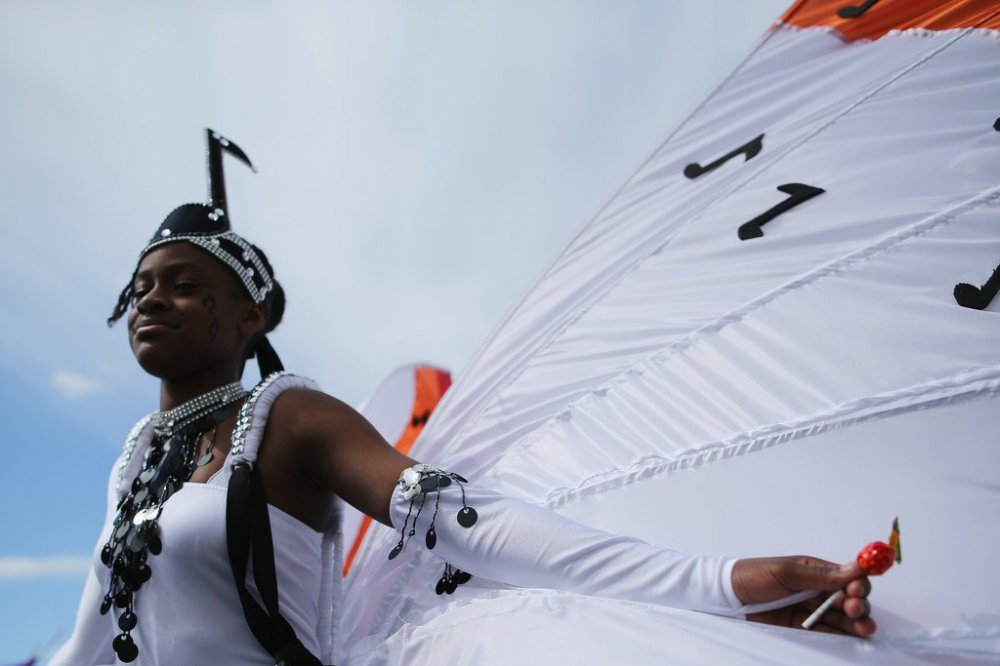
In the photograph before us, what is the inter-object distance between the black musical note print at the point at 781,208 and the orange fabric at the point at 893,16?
2.44 ft

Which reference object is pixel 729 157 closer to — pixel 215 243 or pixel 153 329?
pixel 215 243

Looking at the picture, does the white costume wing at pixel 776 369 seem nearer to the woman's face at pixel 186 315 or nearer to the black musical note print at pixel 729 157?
the black musical note print at pixel 729 157

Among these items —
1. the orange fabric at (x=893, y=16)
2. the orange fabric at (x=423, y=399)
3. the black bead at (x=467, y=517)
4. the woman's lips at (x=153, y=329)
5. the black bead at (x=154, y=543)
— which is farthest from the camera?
the orange fabric at (x=423, y=399)

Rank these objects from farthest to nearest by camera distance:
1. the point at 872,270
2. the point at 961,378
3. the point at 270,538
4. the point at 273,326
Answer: the point at 273,326
the point at 872,270
the point at 270,538
the point at 961,378

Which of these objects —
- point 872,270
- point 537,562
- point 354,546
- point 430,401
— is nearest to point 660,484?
point 537,562

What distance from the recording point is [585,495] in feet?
6.66

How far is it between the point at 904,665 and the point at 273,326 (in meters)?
2.12

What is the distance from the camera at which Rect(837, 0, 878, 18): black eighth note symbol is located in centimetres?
279

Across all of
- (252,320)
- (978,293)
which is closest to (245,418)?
(252,320)

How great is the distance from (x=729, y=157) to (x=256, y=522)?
196 centimetres

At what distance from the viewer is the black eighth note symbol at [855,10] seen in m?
2.79

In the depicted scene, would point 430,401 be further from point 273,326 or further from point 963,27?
point 963,27

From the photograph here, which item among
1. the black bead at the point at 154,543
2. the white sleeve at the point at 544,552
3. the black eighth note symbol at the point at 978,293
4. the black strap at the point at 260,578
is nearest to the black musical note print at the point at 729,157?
the black eighth note symbol at the point at 978,293

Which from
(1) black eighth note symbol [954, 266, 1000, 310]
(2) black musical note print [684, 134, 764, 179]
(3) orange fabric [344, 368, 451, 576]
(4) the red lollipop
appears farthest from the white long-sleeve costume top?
(3) orange fabric [344, 368, 451, 576]
